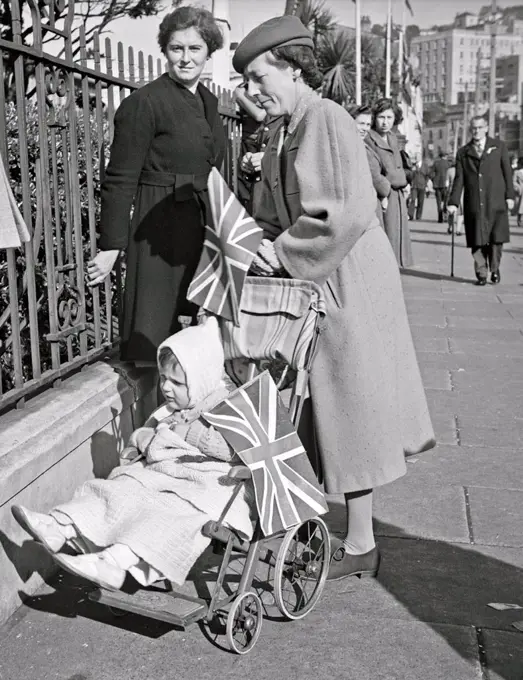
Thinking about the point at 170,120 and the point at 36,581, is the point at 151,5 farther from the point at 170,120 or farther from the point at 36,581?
the point at 36,581

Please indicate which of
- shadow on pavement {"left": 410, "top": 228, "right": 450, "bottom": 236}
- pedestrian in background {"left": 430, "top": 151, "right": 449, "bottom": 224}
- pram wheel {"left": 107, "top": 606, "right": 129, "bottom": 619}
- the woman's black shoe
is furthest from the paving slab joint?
pedestrian in background {"left": 430, "top": 151, "right": 449, "bottom": 224}

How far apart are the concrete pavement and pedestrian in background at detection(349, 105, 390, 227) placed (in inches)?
172

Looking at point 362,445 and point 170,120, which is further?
point 170,120

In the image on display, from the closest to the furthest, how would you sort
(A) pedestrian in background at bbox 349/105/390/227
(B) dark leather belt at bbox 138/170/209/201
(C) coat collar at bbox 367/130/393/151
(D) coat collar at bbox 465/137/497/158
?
(B) dark leather belt at bbox 138/170/209/201
(A) pedestrian in background at bbox 349/105/390/227
(C) coat collar at bbox 367/130/393/151
(D) coat collar at bbox 465/137/497/158

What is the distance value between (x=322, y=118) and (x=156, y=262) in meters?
1.50

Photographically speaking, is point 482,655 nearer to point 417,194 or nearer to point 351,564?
point 351,564

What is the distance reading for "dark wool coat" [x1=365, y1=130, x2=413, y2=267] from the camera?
10422 mm

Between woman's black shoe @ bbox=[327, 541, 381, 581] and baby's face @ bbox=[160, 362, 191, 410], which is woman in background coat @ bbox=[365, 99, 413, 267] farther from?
baby's face @ bbox=[160, 362, 191, 410]

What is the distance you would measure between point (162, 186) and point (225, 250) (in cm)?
136

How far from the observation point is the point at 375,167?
388 inches

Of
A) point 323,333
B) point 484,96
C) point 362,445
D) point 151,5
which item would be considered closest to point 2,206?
point 323,333

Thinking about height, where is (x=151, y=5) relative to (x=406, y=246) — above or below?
above

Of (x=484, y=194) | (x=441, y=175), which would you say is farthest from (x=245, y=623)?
(x=441, y=175)

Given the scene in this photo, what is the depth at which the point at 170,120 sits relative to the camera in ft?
15.1
